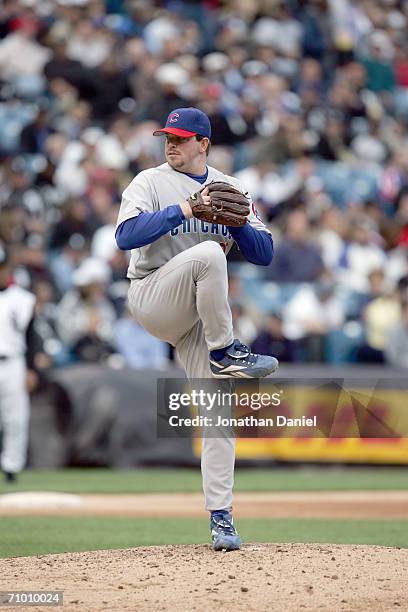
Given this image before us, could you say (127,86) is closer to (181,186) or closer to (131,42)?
(131,42)

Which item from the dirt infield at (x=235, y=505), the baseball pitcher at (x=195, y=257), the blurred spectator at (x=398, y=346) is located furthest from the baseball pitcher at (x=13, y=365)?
the baseball pitcher at (x=195, y=257)

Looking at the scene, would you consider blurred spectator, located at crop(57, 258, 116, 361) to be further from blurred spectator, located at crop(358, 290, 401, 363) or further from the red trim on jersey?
the red trim on jersey

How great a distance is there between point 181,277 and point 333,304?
888 cm

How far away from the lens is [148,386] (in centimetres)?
1284

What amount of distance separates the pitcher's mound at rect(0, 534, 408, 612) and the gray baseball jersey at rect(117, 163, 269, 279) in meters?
1.41

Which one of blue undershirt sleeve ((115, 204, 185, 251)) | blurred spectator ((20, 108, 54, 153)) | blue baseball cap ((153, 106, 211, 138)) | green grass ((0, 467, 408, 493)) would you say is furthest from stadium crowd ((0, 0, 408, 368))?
blue undershirt sleeve ((115, 204, 185, 251))

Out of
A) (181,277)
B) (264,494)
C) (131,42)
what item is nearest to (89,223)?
(131,42)

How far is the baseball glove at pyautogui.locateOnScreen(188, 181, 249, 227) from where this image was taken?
5.55m

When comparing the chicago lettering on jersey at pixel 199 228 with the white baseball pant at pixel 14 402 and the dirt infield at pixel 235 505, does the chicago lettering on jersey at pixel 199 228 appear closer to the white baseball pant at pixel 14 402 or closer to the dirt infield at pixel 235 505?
the dirt infield at pixel 235 505

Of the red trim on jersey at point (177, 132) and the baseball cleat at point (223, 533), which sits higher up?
the red trim on jersey at point (177, 132)

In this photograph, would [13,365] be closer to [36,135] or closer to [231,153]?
[36,135]

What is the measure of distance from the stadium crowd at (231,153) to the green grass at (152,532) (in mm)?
4075

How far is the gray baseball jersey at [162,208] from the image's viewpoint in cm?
583

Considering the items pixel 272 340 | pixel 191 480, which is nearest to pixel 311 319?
pixel 272 340
